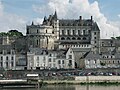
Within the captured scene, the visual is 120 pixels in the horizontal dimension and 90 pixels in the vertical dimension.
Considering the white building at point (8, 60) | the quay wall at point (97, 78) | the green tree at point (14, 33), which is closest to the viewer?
the quay wall at point (97, 78)

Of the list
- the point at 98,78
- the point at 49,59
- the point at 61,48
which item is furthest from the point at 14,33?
the point at 98,78

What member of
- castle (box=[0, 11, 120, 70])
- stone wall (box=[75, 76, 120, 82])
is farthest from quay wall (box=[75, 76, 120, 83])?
castle (box=[0, 11, 120, 70])

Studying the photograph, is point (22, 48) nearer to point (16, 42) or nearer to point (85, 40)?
point (16, 42)

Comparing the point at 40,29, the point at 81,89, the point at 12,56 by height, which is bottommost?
the point at 81,89

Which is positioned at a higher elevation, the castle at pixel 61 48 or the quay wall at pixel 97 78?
the castle at pixel 61 48

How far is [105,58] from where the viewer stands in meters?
89.2

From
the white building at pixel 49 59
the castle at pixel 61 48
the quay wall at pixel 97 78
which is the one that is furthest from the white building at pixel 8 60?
the quay wall at pixel 97 78

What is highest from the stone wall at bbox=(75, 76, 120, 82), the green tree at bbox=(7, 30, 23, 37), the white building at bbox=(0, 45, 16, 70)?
the green tree at bbox=(7, 30, 23, 37)

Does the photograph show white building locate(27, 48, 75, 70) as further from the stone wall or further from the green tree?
the green tree

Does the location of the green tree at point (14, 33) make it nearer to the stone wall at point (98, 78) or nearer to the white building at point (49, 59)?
the white building at point (49, 59)

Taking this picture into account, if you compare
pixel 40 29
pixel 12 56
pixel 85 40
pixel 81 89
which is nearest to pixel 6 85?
pixel 81 89

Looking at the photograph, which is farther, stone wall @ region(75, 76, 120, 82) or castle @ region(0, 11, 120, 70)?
castle @ region(0, 11, 120, 70)

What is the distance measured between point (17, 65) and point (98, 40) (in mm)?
25349

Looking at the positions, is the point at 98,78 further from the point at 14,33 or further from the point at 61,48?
the point at 14,33
